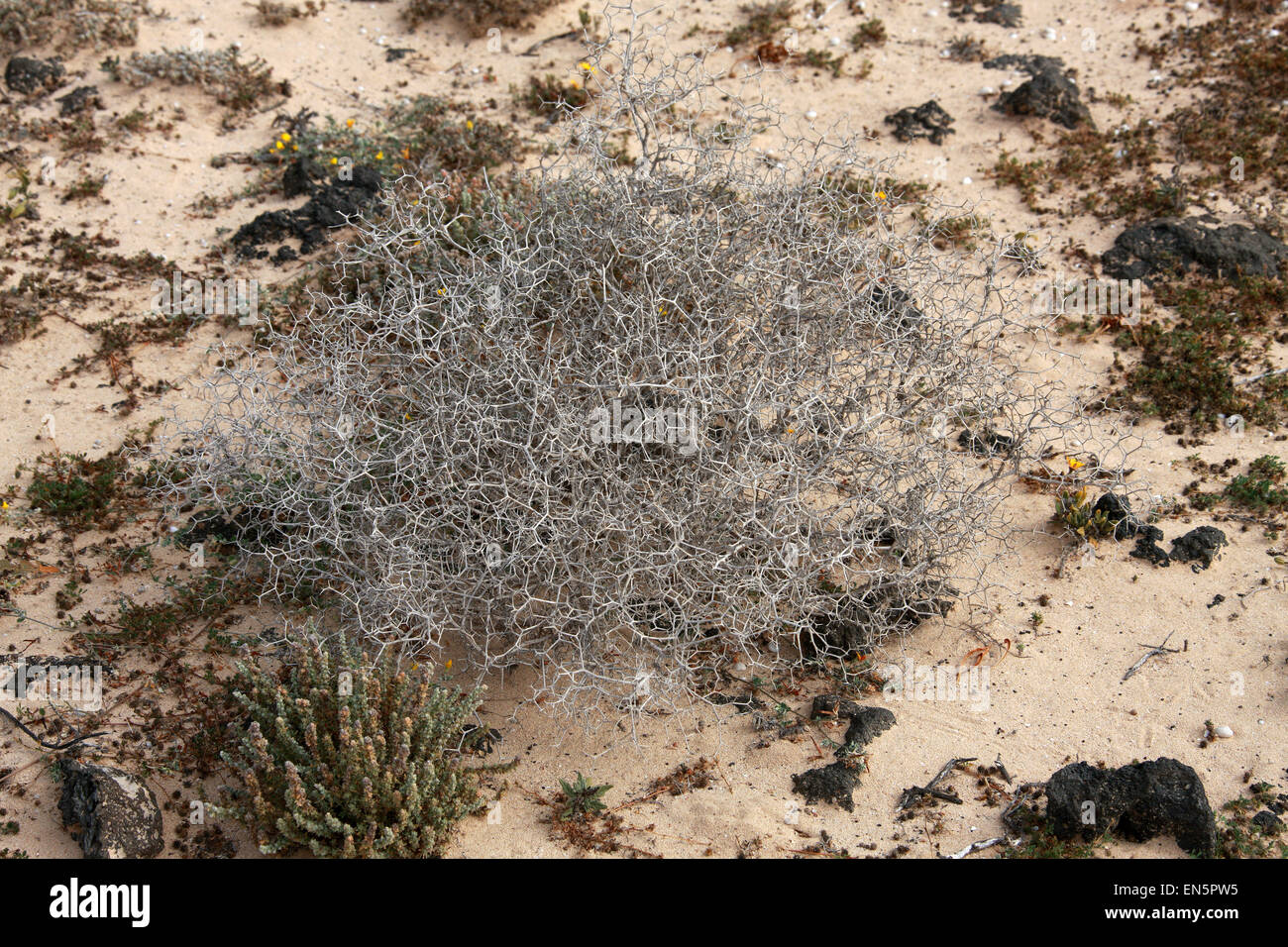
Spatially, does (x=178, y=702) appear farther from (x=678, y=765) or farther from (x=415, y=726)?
(x=678, y=765)

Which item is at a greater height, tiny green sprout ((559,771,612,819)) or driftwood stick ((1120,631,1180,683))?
driftwood stick ((1120,631,1180,683))

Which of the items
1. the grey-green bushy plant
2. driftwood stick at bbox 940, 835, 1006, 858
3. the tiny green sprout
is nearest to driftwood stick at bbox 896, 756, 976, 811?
driftwood stick at bbox 940, 835, 1006, 858

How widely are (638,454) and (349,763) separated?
5.65 ft

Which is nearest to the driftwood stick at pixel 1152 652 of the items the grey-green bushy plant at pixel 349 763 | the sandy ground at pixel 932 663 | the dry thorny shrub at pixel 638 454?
the sandy ground at pixel 932 663

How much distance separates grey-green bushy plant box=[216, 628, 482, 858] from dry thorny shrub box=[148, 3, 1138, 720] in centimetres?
28

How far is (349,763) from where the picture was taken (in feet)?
11.3

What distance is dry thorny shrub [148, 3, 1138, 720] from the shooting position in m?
3.86

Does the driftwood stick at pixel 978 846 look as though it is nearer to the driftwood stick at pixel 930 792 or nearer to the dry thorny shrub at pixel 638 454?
the driftwood stick at pixel 930 792

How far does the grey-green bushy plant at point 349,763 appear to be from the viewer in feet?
11.0

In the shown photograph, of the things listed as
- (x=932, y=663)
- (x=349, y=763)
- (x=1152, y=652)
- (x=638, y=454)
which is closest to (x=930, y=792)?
(x=932, y=663)

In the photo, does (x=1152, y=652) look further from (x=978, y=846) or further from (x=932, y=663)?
(x=978, y=846)

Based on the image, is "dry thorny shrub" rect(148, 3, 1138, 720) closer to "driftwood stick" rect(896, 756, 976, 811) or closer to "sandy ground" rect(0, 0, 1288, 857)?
"sandy ground" rect(0, 0, 1288, 857)

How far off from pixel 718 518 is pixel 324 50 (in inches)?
270

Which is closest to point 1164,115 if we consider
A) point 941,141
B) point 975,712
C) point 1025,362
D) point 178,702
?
point 941,141
